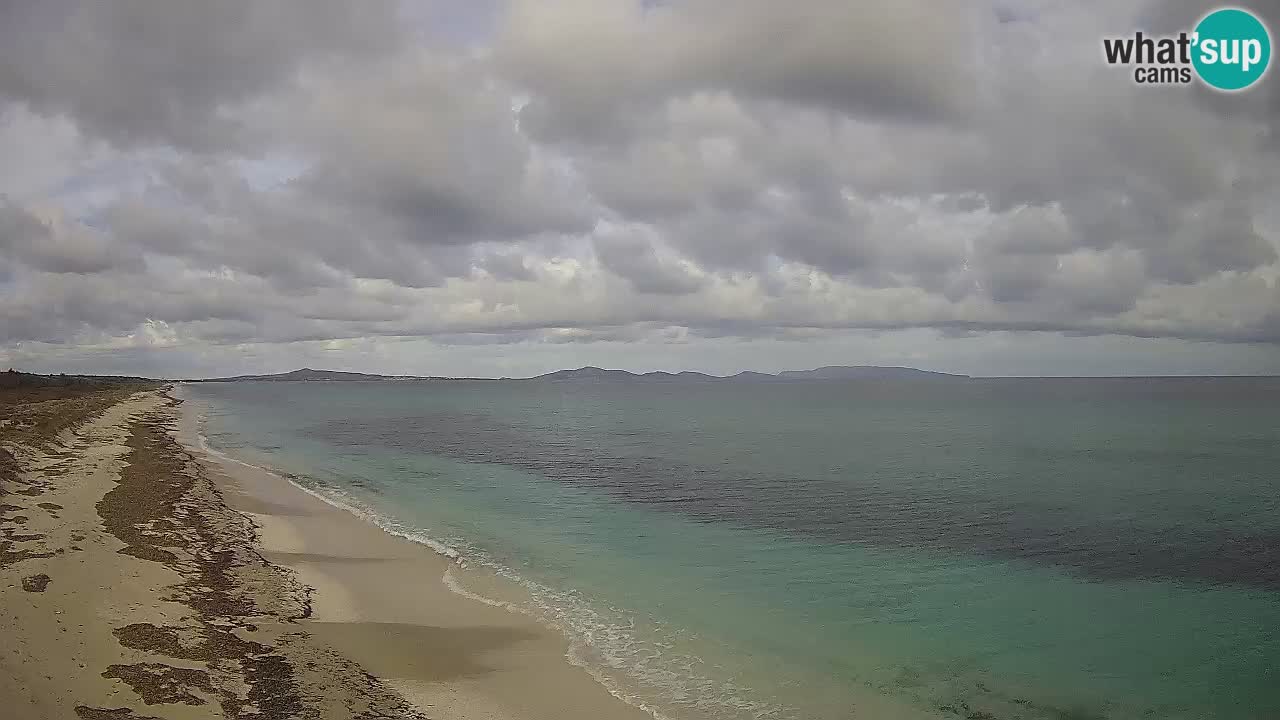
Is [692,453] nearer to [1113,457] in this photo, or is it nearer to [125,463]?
[1113,457]

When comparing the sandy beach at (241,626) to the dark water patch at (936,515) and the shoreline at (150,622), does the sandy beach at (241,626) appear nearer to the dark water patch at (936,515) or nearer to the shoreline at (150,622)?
the shoreline at (150,622)

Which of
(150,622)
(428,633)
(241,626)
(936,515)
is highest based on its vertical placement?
(150,622)

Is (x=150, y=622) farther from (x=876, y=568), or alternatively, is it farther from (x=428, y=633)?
(x=876, y=568)

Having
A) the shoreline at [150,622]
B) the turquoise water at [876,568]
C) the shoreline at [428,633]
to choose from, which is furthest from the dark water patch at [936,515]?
the shoreline at [150,622]

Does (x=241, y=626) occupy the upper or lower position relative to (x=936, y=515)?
upper

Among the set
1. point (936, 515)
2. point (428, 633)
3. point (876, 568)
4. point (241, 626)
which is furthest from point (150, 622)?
point (936, 515)

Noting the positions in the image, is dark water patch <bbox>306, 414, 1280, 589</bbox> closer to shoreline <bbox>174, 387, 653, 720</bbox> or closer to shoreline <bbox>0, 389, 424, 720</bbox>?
shoreline <bbox>174, 387, 653, 720</bbox>

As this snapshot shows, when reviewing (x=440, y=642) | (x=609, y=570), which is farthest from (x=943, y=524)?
(x=440, y=642)

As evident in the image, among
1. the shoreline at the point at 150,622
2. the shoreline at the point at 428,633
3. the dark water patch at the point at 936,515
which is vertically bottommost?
the dark water patch at the point at 936,515
